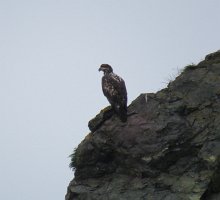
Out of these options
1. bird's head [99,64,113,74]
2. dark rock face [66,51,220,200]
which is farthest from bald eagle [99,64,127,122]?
dark rock face [66,51,220,200]

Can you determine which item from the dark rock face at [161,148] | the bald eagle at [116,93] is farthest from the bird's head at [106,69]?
the dark rock face at [161,148]

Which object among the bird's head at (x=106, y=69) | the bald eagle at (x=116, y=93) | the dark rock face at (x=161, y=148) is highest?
the bird's head at (x=106, y=69)

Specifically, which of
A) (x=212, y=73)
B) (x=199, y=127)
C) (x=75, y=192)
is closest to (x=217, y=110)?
(x=199, y=127)

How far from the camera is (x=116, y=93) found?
1897 centimetres

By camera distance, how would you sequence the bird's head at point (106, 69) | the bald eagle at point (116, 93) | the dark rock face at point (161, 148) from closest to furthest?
the dark rock face at point (161, 148), the bald eagle at point (116, 93), the bird's head at point (106, 69)

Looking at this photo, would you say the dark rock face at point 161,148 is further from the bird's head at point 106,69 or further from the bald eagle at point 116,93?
the bird's head at point 106,69

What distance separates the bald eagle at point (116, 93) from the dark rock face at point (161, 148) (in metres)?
0.37

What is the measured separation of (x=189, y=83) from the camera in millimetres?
18453

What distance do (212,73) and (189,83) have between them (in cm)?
103

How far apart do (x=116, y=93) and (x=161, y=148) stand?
3.56m

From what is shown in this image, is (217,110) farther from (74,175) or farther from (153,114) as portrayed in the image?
(74,175)

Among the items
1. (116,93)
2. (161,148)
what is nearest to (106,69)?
(116,93)

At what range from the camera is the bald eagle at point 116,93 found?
1840 cm

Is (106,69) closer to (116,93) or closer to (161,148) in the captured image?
(116,93)
